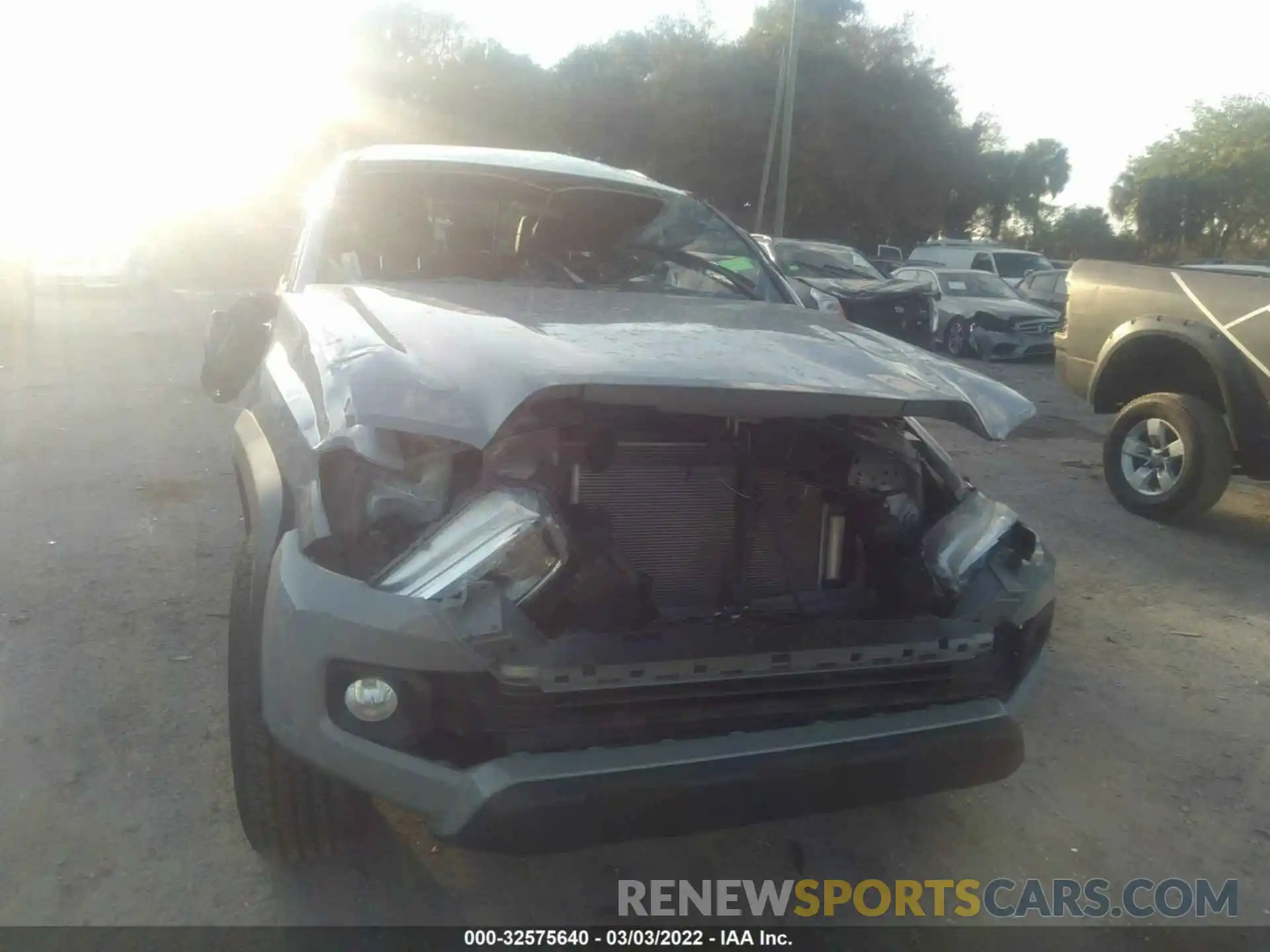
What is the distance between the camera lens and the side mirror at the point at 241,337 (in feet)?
12.5

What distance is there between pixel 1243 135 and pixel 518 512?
118 ft

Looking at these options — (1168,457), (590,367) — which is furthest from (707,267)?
(1168,457)

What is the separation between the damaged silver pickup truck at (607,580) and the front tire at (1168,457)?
11.5 ft

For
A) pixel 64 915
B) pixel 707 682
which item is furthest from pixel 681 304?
pixel 64 915

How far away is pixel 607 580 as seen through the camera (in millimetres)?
2467

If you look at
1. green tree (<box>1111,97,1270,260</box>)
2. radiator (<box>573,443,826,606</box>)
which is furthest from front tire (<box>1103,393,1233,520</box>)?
green tree (<box>1111,97,1270,260</box>)

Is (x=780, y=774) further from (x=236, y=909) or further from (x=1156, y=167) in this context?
(x=1156, y=167)

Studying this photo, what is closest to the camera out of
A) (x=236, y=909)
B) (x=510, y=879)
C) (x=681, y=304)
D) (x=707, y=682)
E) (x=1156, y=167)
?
(x=707, y=682)

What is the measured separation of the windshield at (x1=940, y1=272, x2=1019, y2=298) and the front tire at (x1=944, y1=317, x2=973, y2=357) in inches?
23.8

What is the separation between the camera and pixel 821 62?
3256cm

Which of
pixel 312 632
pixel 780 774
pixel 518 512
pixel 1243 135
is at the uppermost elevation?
pixel 1243 135

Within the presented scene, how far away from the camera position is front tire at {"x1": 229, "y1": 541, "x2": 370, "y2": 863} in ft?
8.09

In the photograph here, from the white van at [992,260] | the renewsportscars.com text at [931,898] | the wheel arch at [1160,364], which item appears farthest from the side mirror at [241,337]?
the white van at [992,260]

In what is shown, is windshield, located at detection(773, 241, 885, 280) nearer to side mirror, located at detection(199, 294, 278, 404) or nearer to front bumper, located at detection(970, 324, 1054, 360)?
front bumper, located at detection(970, 324, 1054, 360)
